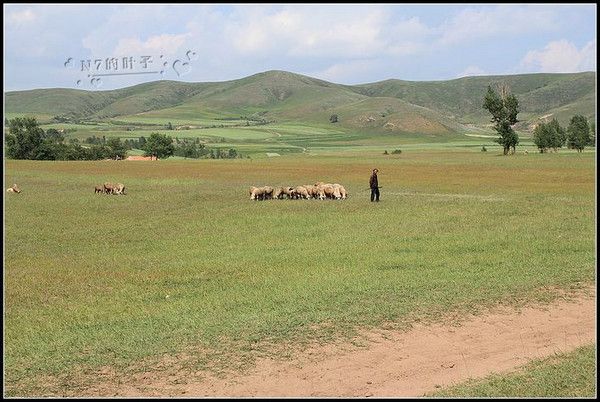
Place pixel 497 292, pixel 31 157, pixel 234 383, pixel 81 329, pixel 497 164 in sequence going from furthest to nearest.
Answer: pixel 31 157
pixel 497 164
pixel 497 292
pixel 81 329
pixel 234 383

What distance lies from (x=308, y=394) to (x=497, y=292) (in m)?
7.41

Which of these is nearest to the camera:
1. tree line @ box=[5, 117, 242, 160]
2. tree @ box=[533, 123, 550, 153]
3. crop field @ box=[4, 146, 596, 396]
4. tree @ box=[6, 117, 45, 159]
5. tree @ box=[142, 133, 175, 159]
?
crop field @ box=[4, 146, 596, 396]

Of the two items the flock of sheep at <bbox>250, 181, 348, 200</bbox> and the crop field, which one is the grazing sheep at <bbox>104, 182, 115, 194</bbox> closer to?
the crop field

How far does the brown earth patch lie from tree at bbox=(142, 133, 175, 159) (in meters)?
116

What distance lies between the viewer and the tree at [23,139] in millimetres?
114812

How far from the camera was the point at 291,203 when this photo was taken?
123 feet

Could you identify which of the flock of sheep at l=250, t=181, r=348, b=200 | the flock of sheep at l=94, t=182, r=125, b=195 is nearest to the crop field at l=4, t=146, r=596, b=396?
the flock of sheep at l=250, t=181, r=348, b=200

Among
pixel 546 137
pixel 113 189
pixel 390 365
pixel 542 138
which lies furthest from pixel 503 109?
pixel 390 365

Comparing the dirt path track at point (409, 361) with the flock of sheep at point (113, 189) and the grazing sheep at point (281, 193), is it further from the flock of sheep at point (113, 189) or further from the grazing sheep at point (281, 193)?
the flock of sheep at point (113, 189)

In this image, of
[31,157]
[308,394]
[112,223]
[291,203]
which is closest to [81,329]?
[308,394]

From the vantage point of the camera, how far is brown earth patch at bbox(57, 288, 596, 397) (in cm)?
1001

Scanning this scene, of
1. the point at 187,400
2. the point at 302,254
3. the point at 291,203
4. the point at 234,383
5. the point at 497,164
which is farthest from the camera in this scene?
the point at 497,164

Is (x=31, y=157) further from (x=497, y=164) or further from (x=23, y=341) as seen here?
(x=23, y=341)

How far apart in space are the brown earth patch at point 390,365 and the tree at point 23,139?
113 meters
